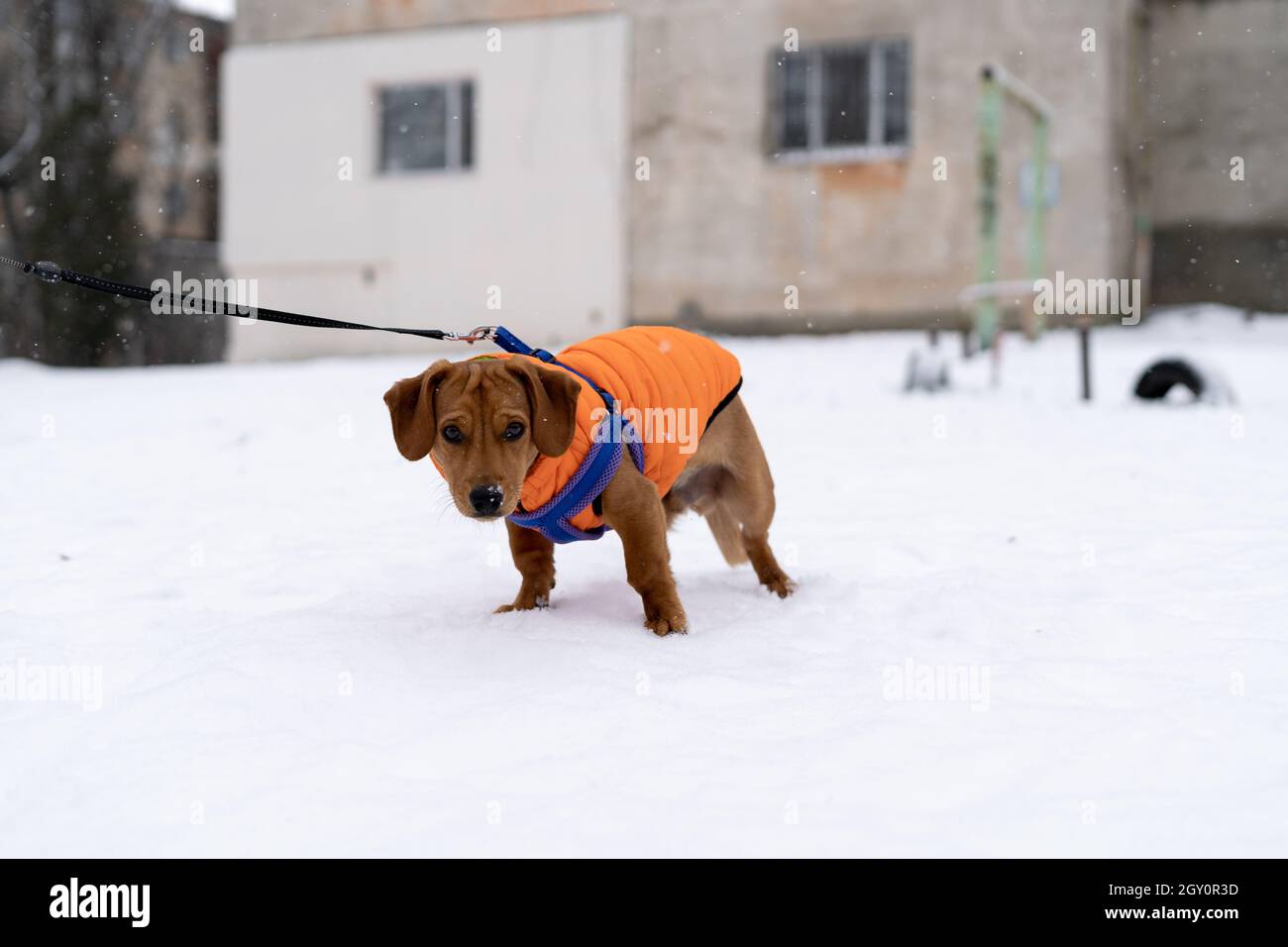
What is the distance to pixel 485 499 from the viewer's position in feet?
9.75

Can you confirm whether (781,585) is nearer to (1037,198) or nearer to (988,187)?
(988,187)

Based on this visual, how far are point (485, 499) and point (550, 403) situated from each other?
34cm

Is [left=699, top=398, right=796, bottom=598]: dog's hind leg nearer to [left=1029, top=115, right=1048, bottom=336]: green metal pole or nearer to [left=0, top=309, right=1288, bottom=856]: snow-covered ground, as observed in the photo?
[left=0, top=309, right=1288, bottom=856]: snow-covered ground

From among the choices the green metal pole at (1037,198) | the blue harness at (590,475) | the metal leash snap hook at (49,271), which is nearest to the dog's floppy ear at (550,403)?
the blue harness at (590,475)

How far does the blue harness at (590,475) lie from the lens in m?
3.27

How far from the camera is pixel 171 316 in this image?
65.3 ft

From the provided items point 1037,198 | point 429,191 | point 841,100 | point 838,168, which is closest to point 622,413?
point 1037,198

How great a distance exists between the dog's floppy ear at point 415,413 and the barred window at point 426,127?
11.7 m

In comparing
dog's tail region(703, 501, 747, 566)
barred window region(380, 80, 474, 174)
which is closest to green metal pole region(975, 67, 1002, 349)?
barred window region(380, 80, 474, 174)

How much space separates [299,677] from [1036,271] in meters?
10.7

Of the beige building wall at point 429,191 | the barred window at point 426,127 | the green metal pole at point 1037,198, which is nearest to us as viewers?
the green metal pole at point 1037,198

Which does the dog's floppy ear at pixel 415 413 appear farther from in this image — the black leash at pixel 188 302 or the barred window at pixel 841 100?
the barred window at pixel 841 100

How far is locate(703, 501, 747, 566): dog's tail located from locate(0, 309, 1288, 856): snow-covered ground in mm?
116
